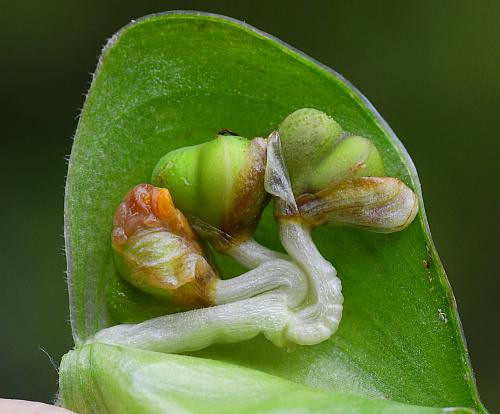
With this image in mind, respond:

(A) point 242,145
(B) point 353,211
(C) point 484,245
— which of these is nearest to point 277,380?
(B) point 353,211

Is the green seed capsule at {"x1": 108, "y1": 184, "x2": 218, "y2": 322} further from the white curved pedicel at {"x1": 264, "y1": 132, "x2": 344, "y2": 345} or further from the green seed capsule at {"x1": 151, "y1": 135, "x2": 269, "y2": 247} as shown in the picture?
the white curved pedicel at {"x1": 264, "y1": 132, "x2": 344, "y2": 345}

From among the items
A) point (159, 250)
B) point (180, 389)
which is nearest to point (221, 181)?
point (159, 250)

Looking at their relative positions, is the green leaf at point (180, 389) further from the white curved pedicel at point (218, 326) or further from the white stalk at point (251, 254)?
the white stalk at point (251, 254)

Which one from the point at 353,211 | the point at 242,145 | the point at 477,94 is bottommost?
the point at 477,94

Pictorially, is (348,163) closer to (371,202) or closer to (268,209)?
(371,202)

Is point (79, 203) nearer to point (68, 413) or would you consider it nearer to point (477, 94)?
point (68, 413)

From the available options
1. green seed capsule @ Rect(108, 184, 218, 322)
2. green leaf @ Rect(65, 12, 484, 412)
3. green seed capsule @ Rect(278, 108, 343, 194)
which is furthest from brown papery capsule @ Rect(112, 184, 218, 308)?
green seed capsule @ Rect(278, 108, 343, 194)

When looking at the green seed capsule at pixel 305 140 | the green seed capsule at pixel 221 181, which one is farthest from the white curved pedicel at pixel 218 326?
the green seed capsule at pixel 305 140
